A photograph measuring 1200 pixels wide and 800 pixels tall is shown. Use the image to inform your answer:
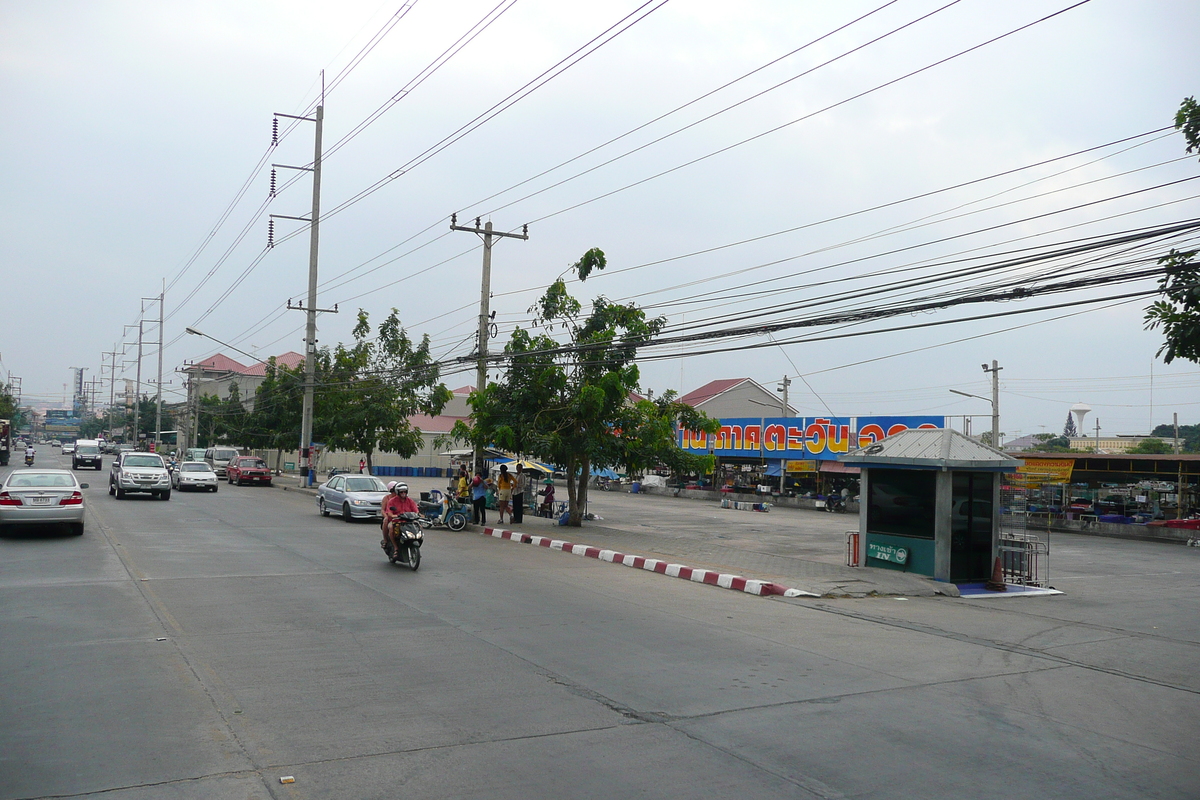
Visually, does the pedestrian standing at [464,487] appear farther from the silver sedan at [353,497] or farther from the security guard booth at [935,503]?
the security guard booth at [935,503]

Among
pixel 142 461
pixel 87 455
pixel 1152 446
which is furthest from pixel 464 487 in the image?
pixel 1152 446

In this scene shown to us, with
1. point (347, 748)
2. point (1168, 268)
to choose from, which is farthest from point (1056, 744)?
point (1168, 268)

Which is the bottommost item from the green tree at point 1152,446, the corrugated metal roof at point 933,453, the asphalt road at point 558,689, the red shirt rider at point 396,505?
the asphalt road at point 558,689

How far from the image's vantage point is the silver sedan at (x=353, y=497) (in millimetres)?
25344

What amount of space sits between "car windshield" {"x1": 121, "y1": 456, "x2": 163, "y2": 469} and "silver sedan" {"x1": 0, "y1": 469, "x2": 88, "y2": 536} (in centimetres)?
1244

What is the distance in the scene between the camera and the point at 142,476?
98.0ft

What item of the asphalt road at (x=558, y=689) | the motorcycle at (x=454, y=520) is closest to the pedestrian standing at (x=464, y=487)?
the motorcycle at (x=454, y=520)

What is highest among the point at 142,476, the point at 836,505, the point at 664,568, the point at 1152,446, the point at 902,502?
the point at 1152,446

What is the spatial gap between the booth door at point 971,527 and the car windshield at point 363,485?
1612 centimetres

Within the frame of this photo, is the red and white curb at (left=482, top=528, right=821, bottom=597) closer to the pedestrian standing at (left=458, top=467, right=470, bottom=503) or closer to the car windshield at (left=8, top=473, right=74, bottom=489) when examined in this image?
the pedestrian standing at (left=458, top=467, right=470, bottom=503)

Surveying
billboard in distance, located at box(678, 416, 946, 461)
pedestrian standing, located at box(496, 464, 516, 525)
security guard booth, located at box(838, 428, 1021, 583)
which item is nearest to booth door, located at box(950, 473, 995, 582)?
security guard booth, located at box(838, 428, 1021, 583)

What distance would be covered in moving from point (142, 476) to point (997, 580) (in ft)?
86.5

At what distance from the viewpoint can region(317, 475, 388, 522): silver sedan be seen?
2534cm

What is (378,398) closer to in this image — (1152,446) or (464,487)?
(464,487)
